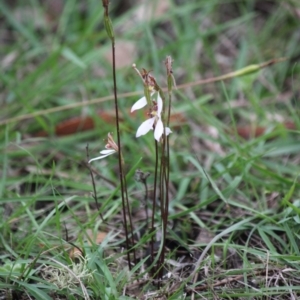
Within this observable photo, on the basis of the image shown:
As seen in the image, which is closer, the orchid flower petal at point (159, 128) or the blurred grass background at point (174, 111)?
the orchid flower petal at point (159, 128)

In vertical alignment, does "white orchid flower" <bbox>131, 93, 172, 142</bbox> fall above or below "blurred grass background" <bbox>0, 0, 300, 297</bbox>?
above

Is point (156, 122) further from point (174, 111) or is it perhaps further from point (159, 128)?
point (174, 111)

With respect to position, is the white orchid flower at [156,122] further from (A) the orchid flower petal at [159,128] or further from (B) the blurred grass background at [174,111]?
(B) the blurred grass background at [174,111]

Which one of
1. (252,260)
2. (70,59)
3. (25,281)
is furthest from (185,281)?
(70,59)

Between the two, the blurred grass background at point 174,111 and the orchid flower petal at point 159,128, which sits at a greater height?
the orchid flower petal at point 159,128

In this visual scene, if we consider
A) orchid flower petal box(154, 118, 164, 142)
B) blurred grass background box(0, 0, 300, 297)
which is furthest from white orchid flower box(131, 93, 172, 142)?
blurred grass background box(0, 0, 300, 297)

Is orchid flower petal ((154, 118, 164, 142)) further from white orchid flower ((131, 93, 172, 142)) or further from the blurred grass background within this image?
the blurred grass background

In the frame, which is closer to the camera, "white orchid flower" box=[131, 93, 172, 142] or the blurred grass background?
"white orchid flower" box=[131, 93, 172, 142]

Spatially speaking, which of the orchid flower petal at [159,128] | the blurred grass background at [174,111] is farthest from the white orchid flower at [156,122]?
the blurred grass background at [174,111]

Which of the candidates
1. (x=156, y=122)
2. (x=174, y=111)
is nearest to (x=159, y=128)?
(x=156, y=122)

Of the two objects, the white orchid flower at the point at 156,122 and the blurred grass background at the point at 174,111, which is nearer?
the white orchid flower at the point at 156,122

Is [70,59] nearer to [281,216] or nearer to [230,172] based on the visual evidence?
[230,172]
